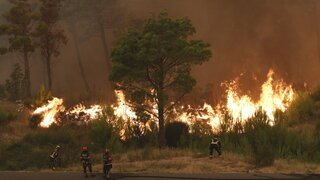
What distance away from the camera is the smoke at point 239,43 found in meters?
45.3

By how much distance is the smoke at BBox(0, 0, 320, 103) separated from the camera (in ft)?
149

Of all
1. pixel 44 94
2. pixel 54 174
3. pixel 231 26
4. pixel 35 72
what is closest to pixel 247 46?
pixel 231 26

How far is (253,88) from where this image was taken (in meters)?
42.6

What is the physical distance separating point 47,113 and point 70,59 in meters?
30.2

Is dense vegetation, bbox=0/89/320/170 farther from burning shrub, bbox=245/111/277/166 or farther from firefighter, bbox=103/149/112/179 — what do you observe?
firefighter, bbox=103/149/112/179

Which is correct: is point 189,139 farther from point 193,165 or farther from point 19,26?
point 19,26

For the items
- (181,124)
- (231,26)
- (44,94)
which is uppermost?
(231,26)

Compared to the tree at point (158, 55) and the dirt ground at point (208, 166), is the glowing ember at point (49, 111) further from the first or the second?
the dirt ground at point (208, 166)

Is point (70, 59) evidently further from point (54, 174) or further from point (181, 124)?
point (54, 174)

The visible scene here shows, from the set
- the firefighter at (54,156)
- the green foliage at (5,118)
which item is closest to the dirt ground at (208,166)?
the firefighter at (54,156)

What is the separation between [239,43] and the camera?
2025 inches

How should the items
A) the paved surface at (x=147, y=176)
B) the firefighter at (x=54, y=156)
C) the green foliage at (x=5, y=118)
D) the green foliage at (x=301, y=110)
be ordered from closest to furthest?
the paved surface at (x=147, y=176) → the firefighter at (x=54, y=156) → the green foliage at (x=301, y=110) → the green foliage at (x=5, y=118)

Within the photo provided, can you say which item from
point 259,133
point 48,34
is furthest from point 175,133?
point 48,34

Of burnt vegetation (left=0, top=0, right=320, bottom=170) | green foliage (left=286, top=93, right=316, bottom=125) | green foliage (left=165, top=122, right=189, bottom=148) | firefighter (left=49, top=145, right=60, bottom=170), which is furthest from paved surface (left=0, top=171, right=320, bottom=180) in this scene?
green foliage (left=286, top=93, right=316, bottom=125)
